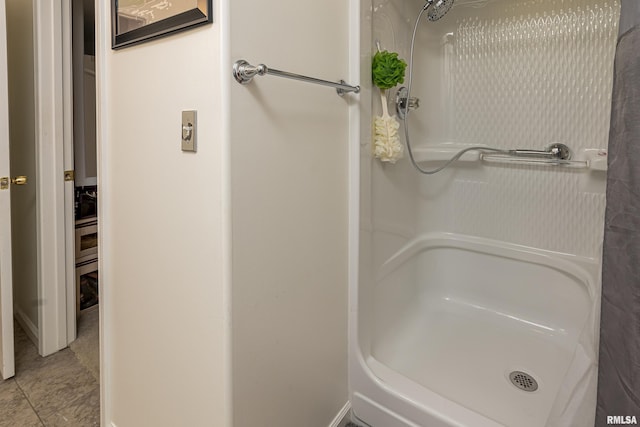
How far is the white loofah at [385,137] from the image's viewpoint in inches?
56.4

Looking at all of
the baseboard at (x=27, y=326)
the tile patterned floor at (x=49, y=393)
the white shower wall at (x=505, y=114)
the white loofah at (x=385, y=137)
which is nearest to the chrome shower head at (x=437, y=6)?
the white shower wall at (x=505, y=114)

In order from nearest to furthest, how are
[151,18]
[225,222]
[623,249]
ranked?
[623,249] → [225,222] → [151,18]

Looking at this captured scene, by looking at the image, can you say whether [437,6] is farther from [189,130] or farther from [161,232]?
[161,232]

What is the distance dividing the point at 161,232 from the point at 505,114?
5.82 feet

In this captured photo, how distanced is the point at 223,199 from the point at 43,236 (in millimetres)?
1432

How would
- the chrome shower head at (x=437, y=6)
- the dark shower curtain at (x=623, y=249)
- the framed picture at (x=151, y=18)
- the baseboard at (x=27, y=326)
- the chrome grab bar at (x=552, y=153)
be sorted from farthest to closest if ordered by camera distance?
the baseboard at (x=27, y=326), the chrome grab bar at (x=552, y=153), the chrome shower head at (x=437, y=6), the framed picture at (x=151, y=18), the dark shower curtain at (x=623, y=249)

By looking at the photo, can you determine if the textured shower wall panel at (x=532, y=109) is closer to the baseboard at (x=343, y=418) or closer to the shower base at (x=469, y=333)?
the shower base at (x=469, y=333)

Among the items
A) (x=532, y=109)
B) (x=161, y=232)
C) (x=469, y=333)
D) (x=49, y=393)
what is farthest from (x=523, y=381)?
(x=49, y=393)

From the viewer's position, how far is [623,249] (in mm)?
758

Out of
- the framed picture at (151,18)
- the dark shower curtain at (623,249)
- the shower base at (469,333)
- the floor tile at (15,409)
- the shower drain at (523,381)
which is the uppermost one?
the framed picture at (151,18)

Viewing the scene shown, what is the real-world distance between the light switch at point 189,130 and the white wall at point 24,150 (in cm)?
134

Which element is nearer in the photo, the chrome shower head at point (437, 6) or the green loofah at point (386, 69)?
the green loofah at point (386, 69)

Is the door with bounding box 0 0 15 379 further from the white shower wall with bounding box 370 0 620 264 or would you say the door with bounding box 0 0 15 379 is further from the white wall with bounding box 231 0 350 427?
the white shower wall with bounding box 370 0 620 264

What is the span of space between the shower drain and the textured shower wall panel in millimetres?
660
